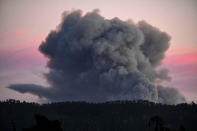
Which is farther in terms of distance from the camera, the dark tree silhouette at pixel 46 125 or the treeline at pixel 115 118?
the treeline at pixel 115 118

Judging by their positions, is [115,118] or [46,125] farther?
[115,118]

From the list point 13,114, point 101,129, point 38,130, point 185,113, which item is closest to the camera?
point 38,130

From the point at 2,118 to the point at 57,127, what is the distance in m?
168

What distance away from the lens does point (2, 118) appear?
190125 millimetres

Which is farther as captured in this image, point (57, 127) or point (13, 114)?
point (13, 114)

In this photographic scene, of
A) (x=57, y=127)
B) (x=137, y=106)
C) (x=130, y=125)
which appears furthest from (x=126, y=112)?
(x=57, y=127)

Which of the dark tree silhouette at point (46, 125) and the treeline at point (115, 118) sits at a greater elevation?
the treeline at point (115, 118)

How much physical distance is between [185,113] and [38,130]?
159197 millimetres

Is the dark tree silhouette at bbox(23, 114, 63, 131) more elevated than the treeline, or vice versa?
the treeline

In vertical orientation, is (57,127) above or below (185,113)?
below

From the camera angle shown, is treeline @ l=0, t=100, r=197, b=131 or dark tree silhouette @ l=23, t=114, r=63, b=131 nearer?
dark tree silhouette @ l=23, t=114, r=63, b=131

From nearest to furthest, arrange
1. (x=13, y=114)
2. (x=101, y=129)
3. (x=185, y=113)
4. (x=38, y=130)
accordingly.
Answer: (x=38, y=130)
(x=101, y=129)
(x=185, y=113)
(x=13, y=114)

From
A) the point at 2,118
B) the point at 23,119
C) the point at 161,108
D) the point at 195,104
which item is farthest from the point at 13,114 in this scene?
the point at 195,104

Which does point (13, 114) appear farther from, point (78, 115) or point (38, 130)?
point (38, 130)
